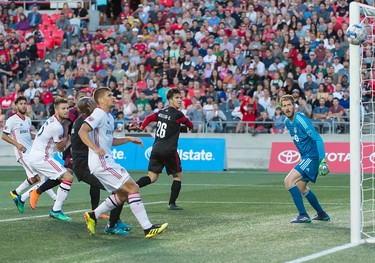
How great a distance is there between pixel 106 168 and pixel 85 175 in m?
1.37

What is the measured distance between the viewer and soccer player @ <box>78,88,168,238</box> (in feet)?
37.3

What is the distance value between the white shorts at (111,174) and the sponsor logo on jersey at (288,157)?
1621cm

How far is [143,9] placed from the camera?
3594cm

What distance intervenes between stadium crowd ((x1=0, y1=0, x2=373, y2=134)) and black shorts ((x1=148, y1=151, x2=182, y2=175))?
40.9 ft

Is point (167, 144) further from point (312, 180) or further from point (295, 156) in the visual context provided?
point (295, 156)

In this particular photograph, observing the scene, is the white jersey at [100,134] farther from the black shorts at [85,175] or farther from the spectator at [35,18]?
the spectator at [35,18]

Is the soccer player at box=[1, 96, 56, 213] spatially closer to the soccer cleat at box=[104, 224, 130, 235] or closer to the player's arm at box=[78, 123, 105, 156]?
the soccer cleat at box=[104, 224, 130, 235]

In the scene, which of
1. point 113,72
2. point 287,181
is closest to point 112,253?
point 287,181

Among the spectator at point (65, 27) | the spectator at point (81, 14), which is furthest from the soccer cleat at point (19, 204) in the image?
the spectator at point (81, 14)

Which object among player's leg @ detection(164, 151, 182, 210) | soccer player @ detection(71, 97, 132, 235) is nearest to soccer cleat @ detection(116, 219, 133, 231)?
soccer player @ detection(71, 97, 132, 235)

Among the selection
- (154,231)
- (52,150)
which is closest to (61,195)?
(52,150)

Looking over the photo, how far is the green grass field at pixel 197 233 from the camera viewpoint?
979cm

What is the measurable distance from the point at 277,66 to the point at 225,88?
187cm

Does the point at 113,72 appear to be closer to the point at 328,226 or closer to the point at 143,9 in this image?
the point at 143,9
